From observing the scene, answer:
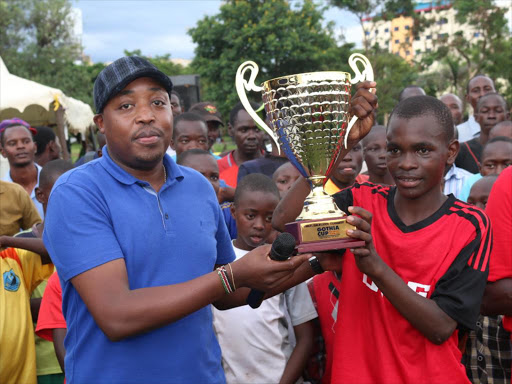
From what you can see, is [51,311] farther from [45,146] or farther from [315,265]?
[45,146]

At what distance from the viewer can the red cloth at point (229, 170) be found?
16.7 ft

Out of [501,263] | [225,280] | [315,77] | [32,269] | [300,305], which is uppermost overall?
[315,77]

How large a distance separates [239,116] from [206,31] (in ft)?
77.6

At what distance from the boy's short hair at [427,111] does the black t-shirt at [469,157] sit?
3.31m

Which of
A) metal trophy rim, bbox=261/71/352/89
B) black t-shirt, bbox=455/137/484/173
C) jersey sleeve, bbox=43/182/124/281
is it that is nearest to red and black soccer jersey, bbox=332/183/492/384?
metal trophy rim, bbox=261/71/352/89

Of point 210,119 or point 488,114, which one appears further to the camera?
point 210,119

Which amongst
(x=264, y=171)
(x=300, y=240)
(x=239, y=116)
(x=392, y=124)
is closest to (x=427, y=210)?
(x=392, y=124)

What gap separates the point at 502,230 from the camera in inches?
96.3

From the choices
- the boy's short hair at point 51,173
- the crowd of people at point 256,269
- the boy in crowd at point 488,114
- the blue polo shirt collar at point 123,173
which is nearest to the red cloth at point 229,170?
the boy's short hair at point 51,173

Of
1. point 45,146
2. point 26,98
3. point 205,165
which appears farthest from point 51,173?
point 26,98

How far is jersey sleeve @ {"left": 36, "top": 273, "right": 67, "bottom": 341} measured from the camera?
10.4 feet

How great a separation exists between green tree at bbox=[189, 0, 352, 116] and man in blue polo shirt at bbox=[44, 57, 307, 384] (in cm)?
2336

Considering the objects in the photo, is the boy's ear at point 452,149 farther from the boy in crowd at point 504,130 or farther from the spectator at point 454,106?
the spectator at point 454,106

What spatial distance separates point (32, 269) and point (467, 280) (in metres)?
2.82
